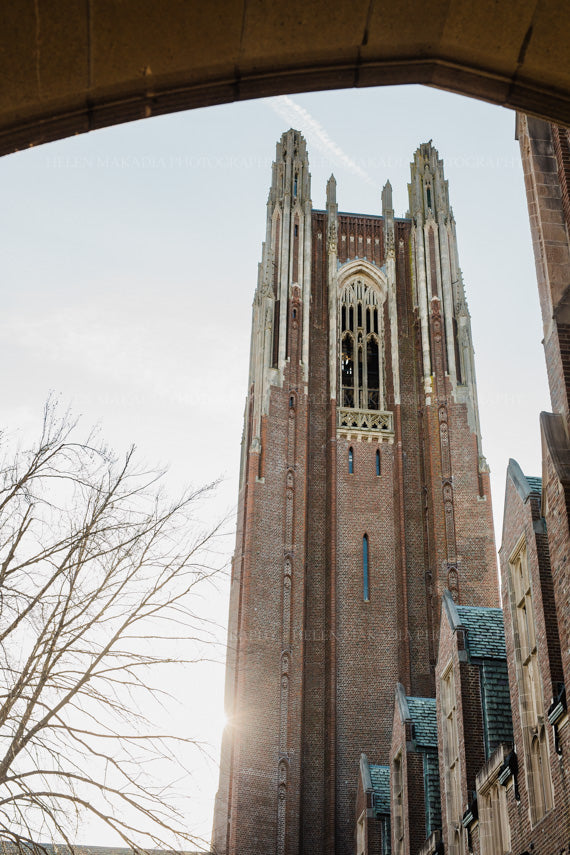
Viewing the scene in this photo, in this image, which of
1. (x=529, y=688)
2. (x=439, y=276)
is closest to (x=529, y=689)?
(x=529, y=688)

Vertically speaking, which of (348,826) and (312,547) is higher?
(312,547)

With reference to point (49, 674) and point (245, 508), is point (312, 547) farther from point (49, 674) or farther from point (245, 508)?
point (49, 674)

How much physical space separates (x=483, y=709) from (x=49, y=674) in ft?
27.6

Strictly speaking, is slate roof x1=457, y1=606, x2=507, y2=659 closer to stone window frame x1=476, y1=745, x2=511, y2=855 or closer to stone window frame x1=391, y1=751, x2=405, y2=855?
stone window frame x1=476, y1=745, x2=511, y2=855

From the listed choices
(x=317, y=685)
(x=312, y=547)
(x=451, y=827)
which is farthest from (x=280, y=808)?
(x=451, y=827)

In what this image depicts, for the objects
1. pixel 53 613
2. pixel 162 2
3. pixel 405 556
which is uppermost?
pixel 405 556

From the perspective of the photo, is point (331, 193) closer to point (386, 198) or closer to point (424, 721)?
point (386, 198)

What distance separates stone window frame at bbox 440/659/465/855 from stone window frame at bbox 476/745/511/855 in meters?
1.41

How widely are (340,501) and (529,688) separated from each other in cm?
2903

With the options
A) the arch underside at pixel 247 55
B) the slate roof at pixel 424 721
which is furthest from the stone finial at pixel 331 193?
the arch underside at pixel 247 55

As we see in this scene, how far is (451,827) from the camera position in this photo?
1838cm

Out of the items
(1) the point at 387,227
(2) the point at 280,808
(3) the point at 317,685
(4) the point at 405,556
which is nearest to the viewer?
(2) the point at 280,808

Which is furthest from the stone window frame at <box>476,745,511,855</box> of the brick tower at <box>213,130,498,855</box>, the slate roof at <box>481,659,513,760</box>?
the brick tower at <box>213,130,498,855</box>

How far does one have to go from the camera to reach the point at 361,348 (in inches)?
1930
